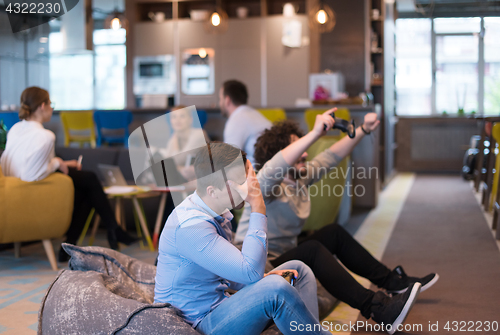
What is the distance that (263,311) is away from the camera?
1.41 metres

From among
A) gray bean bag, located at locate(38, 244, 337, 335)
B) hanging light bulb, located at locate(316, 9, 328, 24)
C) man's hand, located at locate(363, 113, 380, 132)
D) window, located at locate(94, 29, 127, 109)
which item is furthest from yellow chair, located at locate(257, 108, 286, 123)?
window, located at locate(94, 29, 127, 109)

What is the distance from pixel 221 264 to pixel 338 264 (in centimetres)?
80

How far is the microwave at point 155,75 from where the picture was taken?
8508 mm

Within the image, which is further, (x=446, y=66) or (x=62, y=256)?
(x=446, y=66)

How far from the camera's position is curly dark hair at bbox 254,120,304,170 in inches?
90.7

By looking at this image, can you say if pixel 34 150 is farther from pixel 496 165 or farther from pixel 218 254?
pixel 496 165

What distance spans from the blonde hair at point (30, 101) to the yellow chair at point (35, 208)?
0.40m

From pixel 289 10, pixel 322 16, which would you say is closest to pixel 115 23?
pixel 289 10

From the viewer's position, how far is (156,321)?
4.86 feet

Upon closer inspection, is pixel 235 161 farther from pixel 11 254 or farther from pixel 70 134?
pixel 70 134

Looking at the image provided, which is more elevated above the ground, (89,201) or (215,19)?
(215,19)

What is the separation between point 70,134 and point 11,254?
3376 mm

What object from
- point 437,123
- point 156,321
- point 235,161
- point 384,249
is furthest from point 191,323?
point 437,123

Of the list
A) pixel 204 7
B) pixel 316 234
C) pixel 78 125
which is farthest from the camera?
pixel 204 7
